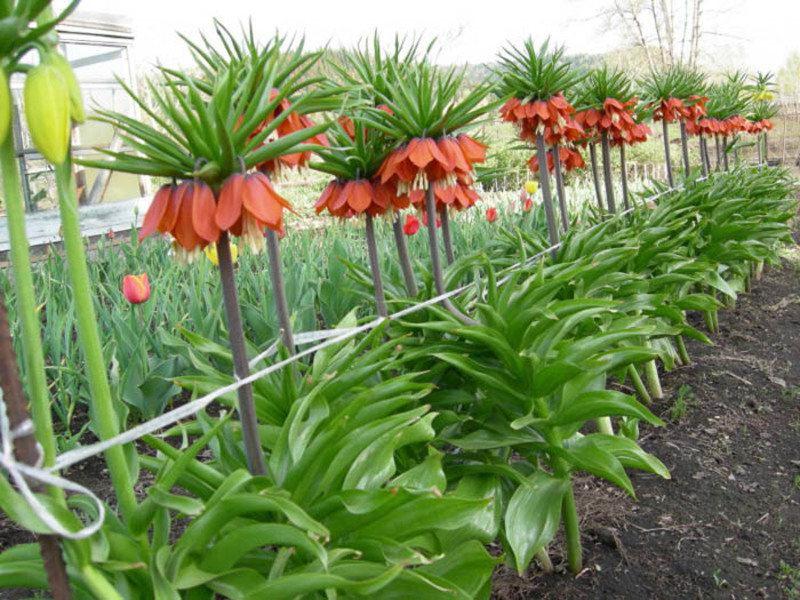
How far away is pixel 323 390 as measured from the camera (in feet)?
4.99

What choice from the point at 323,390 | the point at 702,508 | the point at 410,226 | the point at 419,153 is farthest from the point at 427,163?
the point at 410,226

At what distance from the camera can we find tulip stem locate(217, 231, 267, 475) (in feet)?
3.96

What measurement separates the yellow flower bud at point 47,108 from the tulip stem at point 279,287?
0.88 m

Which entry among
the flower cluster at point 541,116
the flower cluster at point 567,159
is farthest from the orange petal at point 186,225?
the flower cluster at point 567,159

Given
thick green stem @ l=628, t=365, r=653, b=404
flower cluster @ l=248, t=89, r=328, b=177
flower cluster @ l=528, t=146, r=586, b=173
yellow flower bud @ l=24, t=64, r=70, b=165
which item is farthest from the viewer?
flower cluster @ l=528, t=146, r=586, b=173

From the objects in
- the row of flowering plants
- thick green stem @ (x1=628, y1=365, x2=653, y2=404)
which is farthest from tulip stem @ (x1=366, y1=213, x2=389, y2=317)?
thick green stem @ (x1=628, y1=365, x2=653, y2=404)

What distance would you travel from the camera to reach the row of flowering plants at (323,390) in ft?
3.18

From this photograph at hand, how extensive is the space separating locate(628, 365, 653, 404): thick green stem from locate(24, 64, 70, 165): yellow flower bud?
264 centimetres

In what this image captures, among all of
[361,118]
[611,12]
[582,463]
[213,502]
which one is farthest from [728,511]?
[611,12]

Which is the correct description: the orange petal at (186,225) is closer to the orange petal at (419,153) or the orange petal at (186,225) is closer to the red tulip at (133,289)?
the orange petal at (419,153)

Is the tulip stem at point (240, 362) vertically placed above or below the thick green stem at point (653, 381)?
above

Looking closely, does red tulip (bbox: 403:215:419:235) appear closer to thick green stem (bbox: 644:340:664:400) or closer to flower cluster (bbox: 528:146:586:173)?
flower cluster (bbox: 528:146:586:173)

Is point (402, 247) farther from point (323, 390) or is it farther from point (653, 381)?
point (653, 381)

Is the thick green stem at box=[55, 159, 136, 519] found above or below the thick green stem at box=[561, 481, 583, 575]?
above
